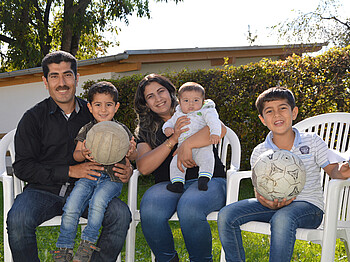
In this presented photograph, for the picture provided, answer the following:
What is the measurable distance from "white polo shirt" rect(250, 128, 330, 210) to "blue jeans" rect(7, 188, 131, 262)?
1.02 meters

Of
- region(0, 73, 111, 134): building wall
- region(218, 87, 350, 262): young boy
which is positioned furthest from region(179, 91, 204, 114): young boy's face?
region(0, 73, 111, 134): building wall

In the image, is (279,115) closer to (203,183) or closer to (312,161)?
(312,161)

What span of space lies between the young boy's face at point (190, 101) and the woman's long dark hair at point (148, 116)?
268 mm

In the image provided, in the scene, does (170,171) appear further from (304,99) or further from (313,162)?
(304,99)

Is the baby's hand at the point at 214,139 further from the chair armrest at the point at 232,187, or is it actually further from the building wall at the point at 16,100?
the building wall at the point at 16,100

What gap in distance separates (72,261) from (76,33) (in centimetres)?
1600

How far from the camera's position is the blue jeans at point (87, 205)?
2.62m

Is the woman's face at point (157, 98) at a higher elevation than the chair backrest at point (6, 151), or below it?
higher

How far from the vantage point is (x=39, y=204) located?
279 centimetres

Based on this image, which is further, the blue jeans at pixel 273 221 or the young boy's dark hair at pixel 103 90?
the young boy's dark hair at pixel 103 90

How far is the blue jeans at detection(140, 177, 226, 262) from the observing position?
2.66m

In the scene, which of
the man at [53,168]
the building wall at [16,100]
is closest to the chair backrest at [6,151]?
the man at [53,168]

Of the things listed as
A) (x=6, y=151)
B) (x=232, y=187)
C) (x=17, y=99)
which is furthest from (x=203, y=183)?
(x=17, y=99)

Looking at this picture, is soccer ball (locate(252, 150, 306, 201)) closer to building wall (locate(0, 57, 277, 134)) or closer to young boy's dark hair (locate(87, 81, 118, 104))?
young boy's dark hair (locate(87, 81, 118, 104))
